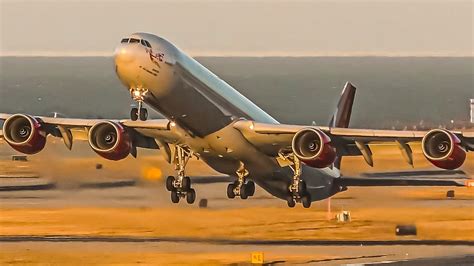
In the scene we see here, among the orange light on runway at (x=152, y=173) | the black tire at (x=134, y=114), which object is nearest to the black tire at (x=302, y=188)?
the black tire at (x=134, y=114)

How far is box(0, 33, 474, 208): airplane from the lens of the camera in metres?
50.1

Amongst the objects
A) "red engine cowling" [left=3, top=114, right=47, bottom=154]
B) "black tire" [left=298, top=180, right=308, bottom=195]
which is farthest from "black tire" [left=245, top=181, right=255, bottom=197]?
"red engine cowling" [left=3, top=114, right=47, bottom=154]

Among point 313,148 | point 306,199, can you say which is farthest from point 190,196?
point 313,148

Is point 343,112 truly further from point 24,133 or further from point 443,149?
point 24,133

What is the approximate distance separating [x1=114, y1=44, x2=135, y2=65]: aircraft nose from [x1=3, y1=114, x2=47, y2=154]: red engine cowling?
21.5ft

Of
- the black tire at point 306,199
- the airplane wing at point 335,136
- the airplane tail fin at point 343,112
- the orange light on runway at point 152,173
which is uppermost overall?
the airplane tail fin at point 343,112

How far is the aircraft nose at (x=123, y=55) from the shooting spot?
49.3 meters

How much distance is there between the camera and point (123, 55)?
162 feet

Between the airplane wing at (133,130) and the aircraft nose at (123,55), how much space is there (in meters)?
4.54

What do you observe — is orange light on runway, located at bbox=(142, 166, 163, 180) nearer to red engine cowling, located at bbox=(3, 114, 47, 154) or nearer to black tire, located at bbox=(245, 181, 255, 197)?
black tire, located at bbox=(245, 181, 255, 197)

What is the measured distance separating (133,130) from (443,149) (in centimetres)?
1211

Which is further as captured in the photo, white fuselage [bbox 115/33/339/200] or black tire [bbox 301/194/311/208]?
black tire [bbox 301/194/311/208]

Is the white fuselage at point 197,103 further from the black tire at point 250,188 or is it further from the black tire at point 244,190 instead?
the black tire at point 244,190

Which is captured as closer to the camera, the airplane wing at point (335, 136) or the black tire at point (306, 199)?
the airplane wing at point (335, 136)
